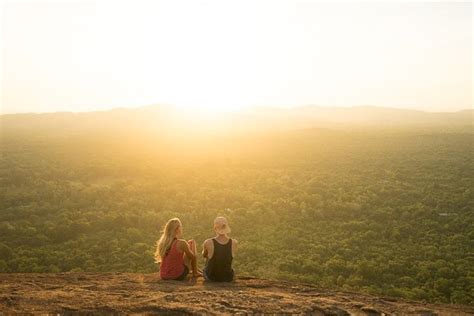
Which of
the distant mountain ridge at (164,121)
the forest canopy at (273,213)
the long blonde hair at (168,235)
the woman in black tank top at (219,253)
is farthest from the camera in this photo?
the distant mountain ridge at (164,121)

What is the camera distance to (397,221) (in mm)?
17641

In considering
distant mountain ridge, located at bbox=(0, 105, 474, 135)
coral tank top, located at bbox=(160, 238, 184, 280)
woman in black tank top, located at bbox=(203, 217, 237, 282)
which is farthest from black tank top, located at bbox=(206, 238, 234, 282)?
distant mountain ridge, located at bbox=(0, 105, 474, 135)

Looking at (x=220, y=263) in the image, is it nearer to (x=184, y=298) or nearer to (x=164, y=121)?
(x=184, y=298)

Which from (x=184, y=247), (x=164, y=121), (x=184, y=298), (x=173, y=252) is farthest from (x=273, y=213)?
(x=164, y=121)

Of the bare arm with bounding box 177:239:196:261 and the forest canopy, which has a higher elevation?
the bare arm with bounding box 177:239:196:261

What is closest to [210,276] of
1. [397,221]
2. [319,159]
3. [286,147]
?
[397,221]

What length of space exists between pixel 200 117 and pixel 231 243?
87496 millimetres

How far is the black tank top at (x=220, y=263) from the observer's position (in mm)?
8453

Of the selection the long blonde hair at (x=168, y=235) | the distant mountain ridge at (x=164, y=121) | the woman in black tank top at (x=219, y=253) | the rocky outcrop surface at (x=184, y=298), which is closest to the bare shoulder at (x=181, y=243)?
the long blonde hair at (x=168, y=235)

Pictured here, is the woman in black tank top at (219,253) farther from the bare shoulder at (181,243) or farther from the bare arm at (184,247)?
the bare shoulder at (181,243)

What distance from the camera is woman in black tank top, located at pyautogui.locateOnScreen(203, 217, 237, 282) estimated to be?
8.43 metres

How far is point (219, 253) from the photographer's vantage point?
845 centimetres

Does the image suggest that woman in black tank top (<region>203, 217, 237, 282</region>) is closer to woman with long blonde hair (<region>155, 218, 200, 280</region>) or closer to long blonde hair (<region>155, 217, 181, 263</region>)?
woman with long blonde hair (<region>155, 218, 200, 280</region>)

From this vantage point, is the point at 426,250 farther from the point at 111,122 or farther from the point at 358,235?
the point at 111,122
